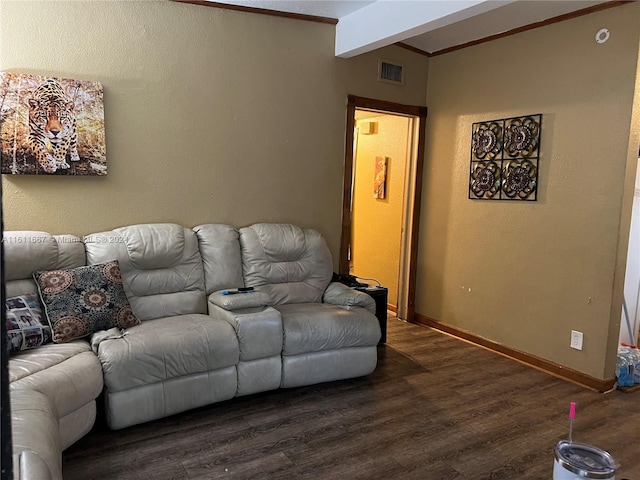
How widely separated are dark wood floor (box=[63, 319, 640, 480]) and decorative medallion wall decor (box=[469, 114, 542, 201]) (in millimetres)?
1476

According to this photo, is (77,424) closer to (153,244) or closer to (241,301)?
(241,301)

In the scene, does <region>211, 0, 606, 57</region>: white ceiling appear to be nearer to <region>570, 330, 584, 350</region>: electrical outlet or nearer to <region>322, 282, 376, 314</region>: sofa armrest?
<region>322, 282, 376, 314</region>: sofa armrest

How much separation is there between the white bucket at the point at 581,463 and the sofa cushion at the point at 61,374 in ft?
6.85

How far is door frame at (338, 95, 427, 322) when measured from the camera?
14.0ft

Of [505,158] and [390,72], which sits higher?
[390,72]

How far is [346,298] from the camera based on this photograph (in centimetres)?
359

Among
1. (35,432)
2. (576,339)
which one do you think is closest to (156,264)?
(35,432)

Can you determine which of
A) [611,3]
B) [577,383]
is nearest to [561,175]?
[611,3]

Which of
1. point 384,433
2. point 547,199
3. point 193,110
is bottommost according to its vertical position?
point 384,433

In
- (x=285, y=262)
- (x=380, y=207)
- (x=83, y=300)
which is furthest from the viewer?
(x=380, y=207)

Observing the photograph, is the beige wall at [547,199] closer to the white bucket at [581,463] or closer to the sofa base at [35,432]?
the white bucket at [581,463]

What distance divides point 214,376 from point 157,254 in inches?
36.2

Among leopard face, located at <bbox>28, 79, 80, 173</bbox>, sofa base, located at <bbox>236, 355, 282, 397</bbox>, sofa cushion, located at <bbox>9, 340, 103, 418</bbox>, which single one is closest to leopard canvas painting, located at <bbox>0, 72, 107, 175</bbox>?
leopard face, located at <bbox>28, 79, 80, 173</bbox>

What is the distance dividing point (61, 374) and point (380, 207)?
3760mm
